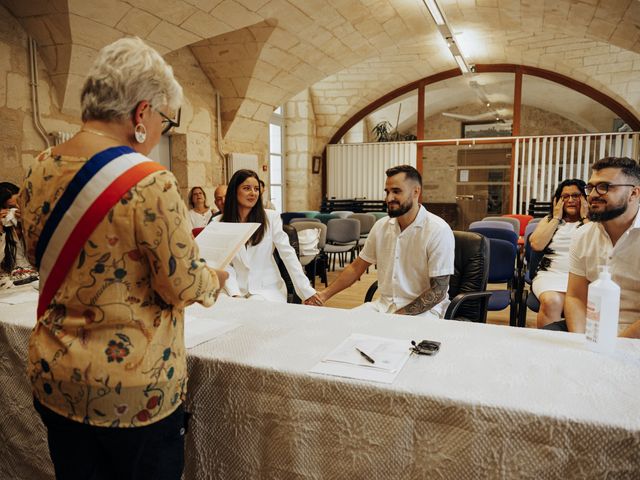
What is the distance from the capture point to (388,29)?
6898mm

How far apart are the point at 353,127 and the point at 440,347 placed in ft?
34.9

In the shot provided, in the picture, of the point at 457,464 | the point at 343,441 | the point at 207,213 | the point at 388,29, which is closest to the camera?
the point at 457,464

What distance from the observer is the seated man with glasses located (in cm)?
205

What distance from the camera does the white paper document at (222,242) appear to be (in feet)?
4.72

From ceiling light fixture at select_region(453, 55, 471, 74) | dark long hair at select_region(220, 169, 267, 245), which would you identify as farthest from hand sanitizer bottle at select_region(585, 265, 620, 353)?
ceiling light fixture at select_region(453, 55, 471, 74)

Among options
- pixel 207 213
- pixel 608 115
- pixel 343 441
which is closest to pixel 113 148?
pixel 343 441

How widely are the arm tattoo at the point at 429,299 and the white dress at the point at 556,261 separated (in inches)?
48.4

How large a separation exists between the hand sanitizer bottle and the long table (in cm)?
4

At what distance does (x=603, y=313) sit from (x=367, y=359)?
726 millimetres

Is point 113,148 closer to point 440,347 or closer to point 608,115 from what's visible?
point 440,347

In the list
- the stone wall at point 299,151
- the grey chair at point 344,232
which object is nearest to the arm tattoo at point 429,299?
the grey chair at point 344,232

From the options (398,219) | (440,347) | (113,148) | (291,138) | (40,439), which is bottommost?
(40,439)

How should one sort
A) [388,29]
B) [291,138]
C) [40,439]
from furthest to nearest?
[291,138], [388,29], [40,439]

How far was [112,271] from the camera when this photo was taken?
1000 millimetres
